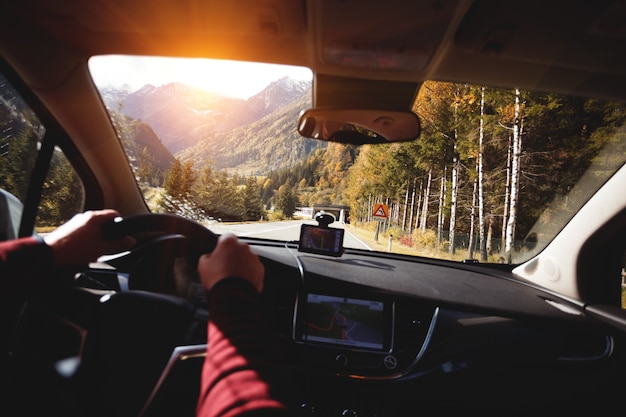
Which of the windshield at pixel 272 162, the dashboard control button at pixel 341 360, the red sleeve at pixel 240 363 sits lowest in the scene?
the dashboard control button at pixel 341 360

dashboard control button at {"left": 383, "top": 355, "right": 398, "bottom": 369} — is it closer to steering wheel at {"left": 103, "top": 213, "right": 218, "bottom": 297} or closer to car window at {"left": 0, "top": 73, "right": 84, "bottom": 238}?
steering wheel at {"left": 103, "top": 213, "right": 218, "bottom": 297}

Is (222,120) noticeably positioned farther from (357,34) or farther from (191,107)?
(357,34)

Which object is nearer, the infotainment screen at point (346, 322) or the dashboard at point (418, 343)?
the dashboard at point (418, 343)

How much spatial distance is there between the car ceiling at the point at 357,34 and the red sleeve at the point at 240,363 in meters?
2.02

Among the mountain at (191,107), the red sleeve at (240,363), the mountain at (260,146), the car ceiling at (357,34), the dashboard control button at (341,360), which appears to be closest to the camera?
the red sleeve at (240,363)

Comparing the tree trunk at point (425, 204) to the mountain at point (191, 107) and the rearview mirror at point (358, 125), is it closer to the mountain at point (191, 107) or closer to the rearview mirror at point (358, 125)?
the rearview mirror at point (358, 125)

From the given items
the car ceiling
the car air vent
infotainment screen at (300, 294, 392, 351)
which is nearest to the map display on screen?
infotainment screen at (300, 294, 392, 351)

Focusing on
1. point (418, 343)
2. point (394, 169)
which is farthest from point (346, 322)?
point (394, 169)

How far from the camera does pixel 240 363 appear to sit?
73 centimetres

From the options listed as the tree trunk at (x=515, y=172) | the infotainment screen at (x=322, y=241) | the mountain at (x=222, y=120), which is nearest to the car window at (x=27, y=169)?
the mountain at (x=222, y=120)

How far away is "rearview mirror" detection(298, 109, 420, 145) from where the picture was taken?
2756 millimetres

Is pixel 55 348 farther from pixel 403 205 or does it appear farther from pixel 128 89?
pixel 403 205

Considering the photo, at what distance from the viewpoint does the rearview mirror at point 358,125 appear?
9.04 feet

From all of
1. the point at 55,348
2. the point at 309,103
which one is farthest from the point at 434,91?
the point at 55,348
